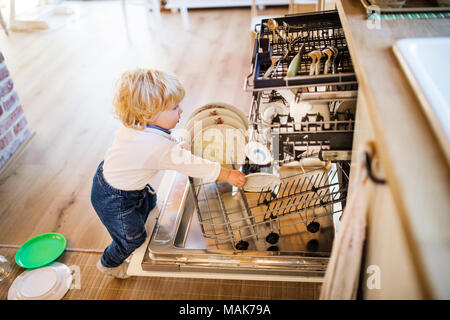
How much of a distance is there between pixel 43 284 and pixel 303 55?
1217 mm

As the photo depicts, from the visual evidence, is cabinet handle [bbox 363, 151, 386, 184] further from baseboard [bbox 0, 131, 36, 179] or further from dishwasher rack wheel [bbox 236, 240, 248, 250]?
baseboard [bbox 0, 131, 36, 179]

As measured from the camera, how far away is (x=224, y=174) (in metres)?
1.13

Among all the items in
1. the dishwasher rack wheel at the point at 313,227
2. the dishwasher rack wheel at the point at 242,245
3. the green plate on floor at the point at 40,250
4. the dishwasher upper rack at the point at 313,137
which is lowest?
the green plate on floor at the point at 40,250

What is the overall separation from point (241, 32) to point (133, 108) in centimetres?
257

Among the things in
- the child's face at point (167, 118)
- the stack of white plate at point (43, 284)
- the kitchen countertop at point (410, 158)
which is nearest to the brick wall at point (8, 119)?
the stack of white plate at point (43, 284)

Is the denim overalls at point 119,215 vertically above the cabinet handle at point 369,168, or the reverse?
the cabinet handle at point 369,168

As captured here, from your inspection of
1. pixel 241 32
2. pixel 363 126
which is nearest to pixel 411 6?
pixel 363 126

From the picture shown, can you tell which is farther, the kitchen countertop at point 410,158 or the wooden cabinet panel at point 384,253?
the wooden cabinet panel at point 384,253

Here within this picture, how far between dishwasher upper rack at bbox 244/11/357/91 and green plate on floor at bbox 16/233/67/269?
1028 mm

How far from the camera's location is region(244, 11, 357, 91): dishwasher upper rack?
3.14 feet

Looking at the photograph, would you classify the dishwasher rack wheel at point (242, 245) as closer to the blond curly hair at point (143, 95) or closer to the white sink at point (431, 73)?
the blond curly hair at point (143, 95)

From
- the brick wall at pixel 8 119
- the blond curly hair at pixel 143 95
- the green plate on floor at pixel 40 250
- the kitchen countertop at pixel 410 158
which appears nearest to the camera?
the kitchen countertop at pixel 410 158

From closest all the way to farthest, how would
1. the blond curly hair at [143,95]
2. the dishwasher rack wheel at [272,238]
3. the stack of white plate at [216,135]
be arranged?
A: the blond curly hair at [143,95] < the stack of white plate at [216,135] < the dishwasher rack wheel at [272,238]

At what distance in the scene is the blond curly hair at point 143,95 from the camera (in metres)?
1.11
